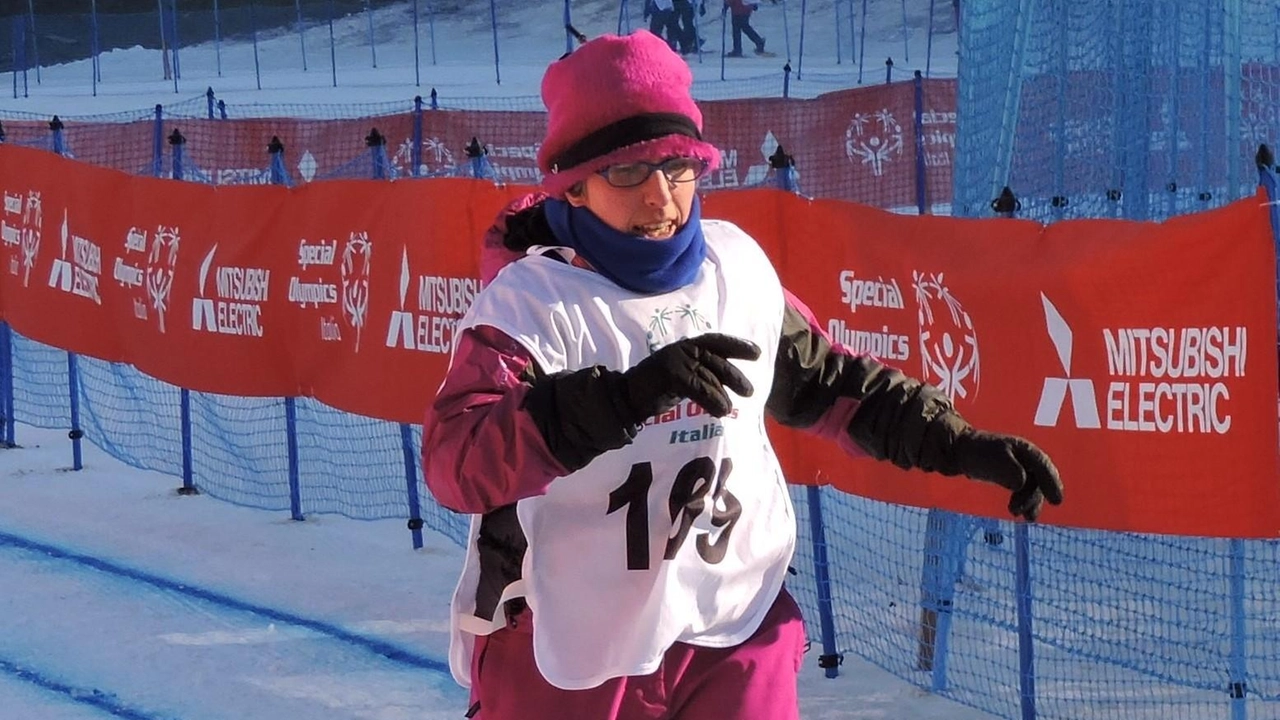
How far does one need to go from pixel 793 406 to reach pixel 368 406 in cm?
435

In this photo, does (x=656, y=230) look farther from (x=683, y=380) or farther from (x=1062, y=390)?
(x=1062, y=390)

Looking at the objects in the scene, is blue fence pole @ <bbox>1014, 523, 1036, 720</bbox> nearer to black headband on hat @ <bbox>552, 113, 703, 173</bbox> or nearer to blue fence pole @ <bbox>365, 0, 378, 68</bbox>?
black headband on hat @ <bbox>552, 113, 703, 173</bbox>

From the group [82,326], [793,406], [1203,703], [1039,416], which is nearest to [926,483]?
[1039,416]

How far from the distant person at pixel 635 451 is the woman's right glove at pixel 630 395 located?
16 cm

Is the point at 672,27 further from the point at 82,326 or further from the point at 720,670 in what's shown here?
the point at 720,670

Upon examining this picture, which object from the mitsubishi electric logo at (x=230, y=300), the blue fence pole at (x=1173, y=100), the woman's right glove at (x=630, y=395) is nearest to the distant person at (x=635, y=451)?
the woman's right glove at (x=630, y=395)

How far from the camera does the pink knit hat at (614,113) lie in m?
2.84

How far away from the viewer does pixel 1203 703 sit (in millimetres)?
5711

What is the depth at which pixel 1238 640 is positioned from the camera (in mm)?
5160

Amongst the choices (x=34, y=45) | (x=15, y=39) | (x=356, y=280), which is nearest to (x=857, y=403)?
(x=356, y=280)

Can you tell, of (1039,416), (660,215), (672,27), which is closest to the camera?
(660,215)

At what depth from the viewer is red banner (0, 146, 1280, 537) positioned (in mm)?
4539

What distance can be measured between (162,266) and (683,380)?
20.8 feet

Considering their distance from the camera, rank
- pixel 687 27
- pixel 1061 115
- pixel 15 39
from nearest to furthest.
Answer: pixel 1061 115 → pixel 687 27 → pixel 15 39
